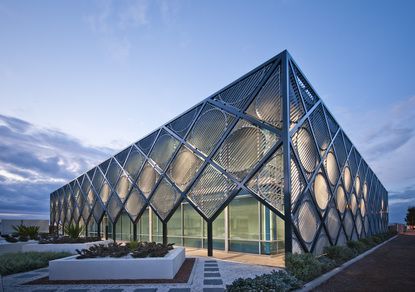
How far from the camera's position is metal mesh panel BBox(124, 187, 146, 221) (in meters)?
26.1

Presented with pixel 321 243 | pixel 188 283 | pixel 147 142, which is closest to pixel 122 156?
pixel 147 142

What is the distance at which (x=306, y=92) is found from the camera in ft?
57.9

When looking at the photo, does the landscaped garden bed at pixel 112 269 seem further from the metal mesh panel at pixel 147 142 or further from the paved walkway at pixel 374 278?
the metal mesh panel at pixel 147 142

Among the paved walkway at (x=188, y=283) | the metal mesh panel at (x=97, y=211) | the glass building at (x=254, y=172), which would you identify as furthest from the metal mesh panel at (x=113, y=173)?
the paved walkway at (x=188, y=283)

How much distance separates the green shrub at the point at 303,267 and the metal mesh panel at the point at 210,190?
5931 millimetres

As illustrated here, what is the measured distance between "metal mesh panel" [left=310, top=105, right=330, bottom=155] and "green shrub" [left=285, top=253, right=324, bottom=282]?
8514 mm

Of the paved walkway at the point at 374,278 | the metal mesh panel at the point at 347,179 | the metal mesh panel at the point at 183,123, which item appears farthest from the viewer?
the metal mesh panel at the point at 347,179

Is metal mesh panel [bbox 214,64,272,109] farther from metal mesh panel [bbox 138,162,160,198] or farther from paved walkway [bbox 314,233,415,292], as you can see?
paved walkway [bbox 314,233,415,292]

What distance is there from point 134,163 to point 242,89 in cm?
1453

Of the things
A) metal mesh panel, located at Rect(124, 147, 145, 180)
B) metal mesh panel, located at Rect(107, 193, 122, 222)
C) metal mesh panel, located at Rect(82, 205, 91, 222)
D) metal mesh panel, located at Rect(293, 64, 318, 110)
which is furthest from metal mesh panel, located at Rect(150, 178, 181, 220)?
metal mesh panel, located at Rect(82, 205, 91, 222)

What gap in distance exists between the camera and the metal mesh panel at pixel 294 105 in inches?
606

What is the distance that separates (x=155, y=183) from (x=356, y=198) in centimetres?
1764

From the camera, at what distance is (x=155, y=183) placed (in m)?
23.9

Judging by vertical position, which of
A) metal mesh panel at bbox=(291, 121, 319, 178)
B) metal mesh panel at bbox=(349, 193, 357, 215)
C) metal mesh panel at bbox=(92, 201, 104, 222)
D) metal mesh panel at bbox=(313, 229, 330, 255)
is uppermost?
metal mesh panel at bbox=(291, 121, 319, 178)
